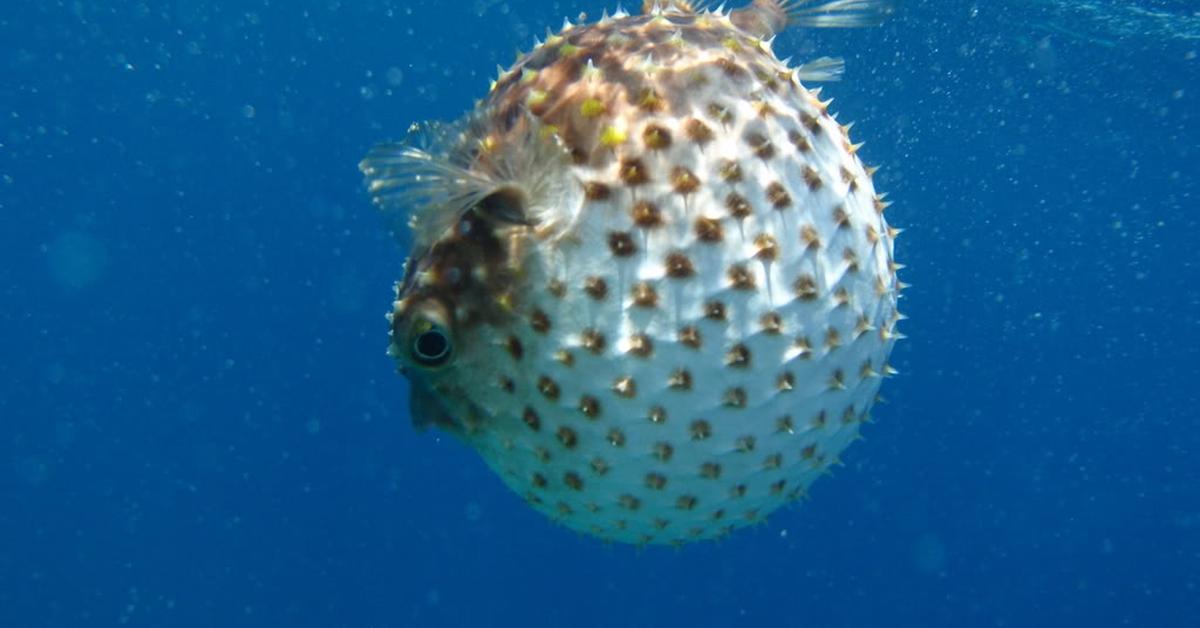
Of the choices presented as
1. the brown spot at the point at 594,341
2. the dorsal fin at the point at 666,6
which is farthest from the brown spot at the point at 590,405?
the dorsal fin at the point at 666,6

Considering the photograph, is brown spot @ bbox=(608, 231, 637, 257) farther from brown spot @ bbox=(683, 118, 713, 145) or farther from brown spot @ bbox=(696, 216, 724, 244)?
A: brown spot @ bbox=(683, 118, 713, 145)

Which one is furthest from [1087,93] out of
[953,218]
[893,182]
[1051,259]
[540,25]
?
[1051,259]

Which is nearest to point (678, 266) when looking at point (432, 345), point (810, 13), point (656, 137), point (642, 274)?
point (642, 274)

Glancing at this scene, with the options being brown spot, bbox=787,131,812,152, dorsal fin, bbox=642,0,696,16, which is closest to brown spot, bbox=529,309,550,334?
brown spot, bbox=787,131,812,152

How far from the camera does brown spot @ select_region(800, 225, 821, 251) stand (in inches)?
79.4

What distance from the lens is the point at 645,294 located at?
6.18 ft

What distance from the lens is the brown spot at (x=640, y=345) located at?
191 centimetres

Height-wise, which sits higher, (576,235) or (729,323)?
(576,235)

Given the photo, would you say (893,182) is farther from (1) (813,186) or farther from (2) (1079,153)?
(1) (813,186)

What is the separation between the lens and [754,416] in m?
2.05

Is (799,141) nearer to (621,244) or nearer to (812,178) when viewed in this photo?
(812,178)

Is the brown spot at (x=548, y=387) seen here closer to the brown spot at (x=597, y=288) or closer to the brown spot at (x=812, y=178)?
the brown spot at (x=597, y=288)

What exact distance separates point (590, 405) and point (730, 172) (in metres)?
0.58

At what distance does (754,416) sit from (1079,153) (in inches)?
1128
